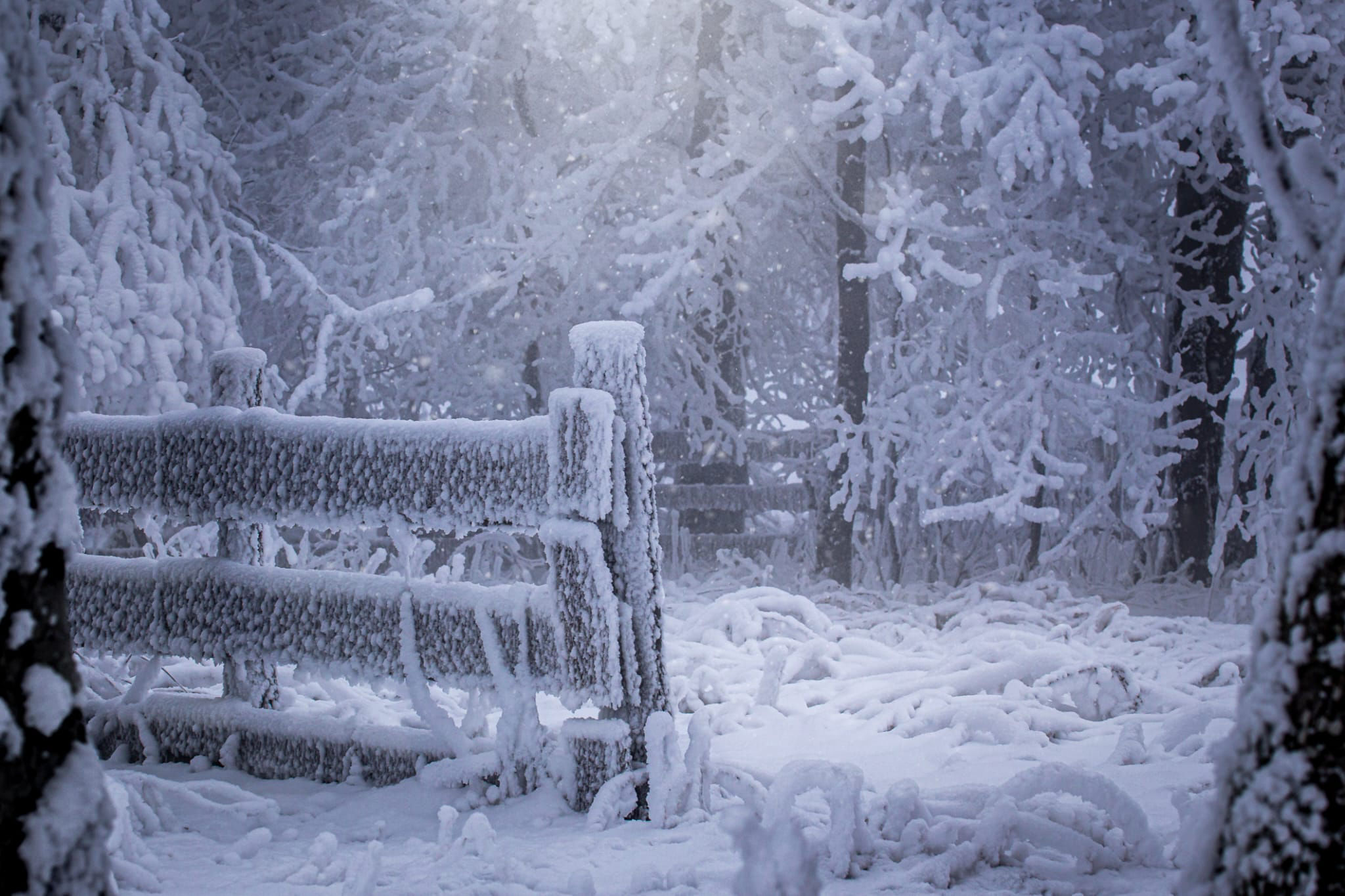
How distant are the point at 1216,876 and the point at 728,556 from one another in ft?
29.3

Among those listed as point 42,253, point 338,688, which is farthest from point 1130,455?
point 42,253

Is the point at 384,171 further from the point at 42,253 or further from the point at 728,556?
the point at 42,253

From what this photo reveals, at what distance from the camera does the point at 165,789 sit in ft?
10.2

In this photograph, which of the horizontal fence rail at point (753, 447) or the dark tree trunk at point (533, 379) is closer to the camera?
the horizontal fence rail at point (753, 447)

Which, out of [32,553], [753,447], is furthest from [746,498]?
[32,553]

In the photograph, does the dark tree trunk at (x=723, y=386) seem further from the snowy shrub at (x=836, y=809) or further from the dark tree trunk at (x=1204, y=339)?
the snowy shrub at (x=836, y=809)

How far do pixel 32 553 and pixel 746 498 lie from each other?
946 centimetres

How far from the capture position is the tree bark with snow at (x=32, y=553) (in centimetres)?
103

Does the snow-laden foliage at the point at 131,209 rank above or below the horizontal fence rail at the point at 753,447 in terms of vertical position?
above

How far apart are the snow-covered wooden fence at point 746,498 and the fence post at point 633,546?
667cm

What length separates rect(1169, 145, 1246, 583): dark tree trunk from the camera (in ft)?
27.4

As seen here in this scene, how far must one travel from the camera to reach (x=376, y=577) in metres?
3.47

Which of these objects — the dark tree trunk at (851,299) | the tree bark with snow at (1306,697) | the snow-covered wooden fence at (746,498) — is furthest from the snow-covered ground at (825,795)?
the snow-covered wooden fence at (746,498)

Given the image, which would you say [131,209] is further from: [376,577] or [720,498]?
[720,498]
